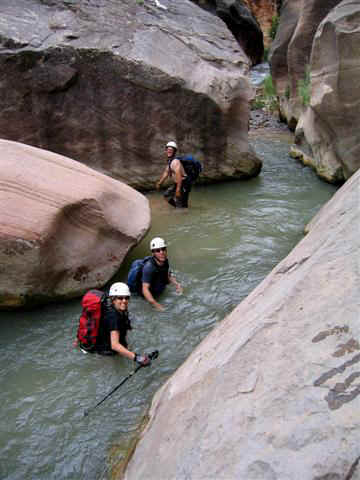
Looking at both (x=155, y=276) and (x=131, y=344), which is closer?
(x=131, y=344)

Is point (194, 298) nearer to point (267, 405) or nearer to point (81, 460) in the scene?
point (81, 460)

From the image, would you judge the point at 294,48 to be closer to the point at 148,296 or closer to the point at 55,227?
the point at 148,296

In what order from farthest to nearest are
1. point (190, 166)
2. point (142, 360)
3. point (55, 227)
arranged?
point (190, 166) < point (55, 227) < point (142, 360)

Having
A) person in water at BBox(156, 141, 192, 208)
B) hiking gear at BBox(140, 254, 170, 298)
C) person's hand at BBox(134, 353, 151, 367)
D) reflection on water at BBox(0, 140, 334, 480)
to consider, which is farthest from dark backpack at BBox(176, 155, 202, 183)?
person's hand at BBox(134, 353, 151, 367)

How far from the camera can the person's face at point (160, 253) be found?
231 inches

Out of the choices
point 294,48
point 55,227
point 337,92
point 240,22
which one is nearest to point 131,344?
point 55,227

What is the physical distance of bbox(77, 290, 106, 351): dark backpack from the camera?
4730 millimetres

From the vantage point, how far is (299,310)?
268 centimetres

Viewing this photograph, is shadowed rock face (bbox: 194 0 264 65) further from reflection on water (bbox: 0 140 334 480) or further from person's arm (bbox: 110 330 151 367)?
person's arm (bbox: 110 330 151 367)

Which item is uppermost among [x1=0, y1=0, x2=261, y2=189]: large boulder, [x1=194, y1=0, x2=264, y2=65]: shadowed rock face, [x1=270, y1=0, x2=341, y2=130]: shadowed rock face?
[x1=194, y1=0, x2=264, y2=65]: shadowed rock face

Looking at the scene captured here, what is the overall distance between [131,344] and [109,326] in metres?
0.56

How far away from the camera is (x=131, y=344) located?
5.16 metres

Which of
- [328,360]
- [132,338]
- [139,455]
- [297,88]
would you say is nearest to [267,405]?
[328,360]

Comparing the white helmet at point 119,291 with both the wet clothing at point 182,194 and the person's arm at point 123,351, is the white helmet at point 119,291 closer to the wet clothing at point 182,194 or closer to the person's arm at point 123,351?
the person's arm at point 123,351
